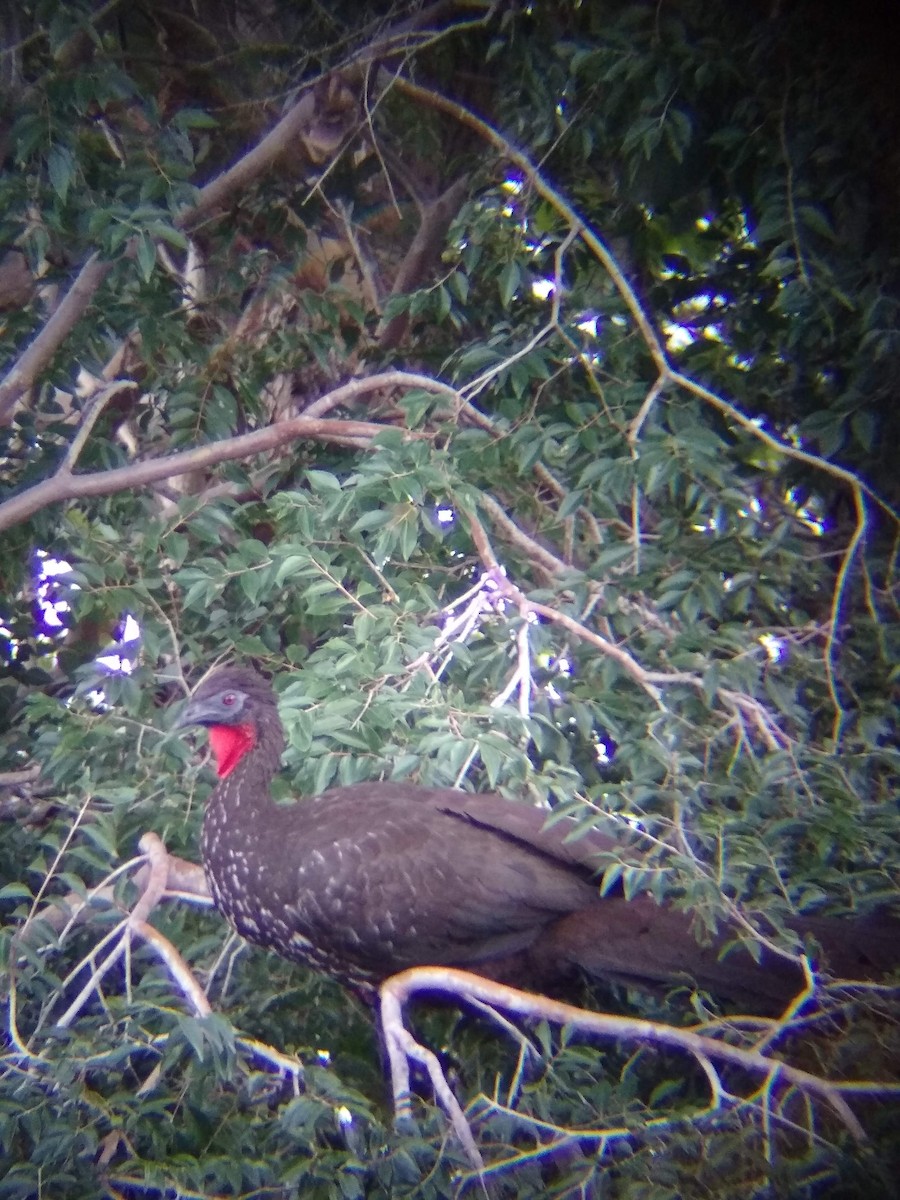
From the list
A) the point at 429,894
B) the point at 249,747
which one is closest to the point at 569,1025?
Result: the point at 429,894

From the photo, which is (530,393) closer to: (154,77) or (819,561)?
(819,561)

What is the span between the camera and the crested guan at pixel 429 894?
227 cm

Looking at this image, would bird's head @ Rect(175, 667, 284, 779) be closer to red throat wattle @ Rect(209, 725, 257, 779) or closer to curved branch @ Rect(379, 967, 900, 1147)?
red throat wattle @ Rect(209, 725, 257, 779)

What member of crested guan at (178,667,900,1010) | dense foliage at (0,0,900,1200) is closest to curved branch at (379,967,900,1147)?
dense foliage at (0,0,900,1200)

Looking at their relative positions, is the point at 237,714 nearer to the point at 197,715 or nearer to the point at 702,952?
the point at 197,715

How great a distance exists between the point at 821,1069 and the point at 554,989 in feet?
2.92

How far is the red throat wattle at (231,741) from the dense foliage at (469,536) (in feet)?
0.32

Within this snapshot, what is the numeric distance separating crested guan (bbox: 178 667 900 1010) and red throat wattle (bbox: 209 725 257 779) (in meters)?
0.18

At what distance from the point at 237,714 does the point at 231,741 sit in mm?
87

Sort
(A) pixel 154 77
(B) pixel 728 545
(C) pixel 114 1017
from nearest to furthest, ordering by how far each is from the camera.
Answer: (C) pixel 114 1017, (B) pixel 728 545, (A) pixel 154 77

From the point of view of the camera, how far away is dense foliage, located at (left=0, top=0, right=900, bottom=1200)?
167 cm

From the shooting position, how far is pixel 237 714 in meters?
2.55

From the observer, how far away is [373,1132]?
5.08 ft

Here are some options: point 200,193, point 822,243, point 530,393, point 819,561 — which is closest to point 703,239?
point 822,243
